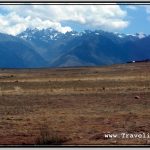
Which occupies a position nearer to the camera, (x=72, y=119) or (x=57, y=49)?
(x=57, y=49)

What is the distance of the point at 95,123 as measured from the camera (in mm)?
16375

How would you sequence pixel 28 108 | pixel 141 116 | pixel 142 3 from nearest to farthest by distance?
1. pixel 142 3
2. pixel 141 116
3. pixel 28 108

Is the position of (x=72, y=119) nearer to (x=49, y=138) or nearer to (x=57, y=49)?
(x=57, y=49)

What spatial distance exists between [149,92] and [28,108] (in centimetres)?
695

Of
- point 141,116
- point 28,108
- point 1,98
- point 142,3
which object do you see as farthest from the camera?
point 1,98

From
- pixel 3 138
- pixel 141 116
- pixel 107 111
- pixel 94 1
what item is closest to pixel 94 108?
pixel 107 111

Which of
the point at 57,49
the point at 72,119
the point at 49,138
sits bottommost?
the point at 49,138

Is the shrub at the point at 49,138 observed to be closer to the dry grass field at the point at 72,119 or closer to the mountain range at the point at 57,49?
the dry grass field at the point at 72,119

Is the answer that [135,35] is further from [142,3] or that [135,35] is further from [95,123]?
[95,123]

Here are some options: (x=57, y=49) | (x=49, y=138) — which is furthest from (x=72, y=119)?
(x=49, y=138)

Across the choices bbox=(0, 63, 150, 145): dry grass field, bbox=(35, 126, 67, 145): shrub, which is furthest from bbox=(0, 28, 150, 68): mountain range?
bbox=(35, 126, 67, 145): shrub

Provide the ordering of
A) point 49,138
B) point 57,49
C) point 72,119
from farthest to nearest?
point 72,119 < point 57,49 < point 49,138

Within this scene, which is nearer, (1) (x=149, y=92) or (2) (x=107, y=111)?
(2) (x=107, y=111)

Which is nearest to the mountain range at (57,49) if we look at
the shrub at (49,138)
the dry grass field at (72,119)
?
the dry grass field at (72,119)
